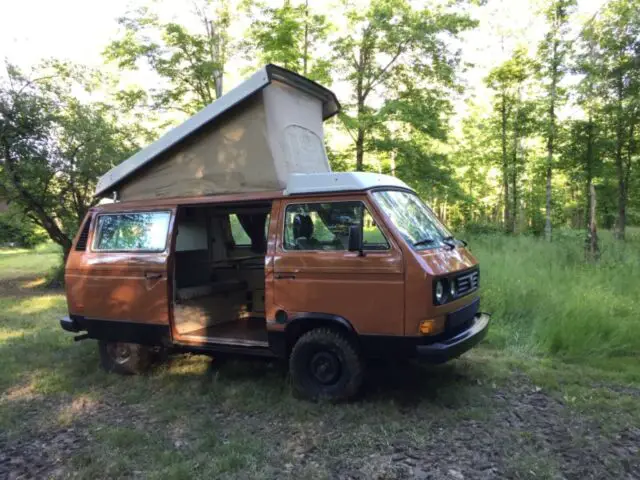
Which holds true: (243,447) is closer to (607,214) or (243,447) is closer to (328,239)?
(328,239)

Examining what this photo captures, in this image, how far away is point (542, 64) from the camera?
1894 cm

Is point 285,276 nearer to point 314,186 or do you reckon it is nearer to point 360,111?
point 314,186

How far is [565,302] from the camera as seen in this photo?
755cm

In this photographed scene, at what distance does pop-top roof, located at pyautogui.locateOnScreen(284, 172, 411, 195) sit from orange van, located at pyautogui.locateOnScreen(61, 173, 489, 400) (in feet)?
0.05

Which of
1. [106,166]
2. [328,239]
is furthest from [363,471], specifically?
[106,166]

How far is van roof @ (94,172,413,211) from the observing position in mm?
4957

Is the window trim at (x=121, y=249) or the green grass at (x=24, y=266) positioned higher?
the window trim at (x=121, y=249)

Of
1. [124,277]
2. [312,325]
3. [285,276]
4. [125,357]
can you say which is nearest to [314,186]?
[285,276]

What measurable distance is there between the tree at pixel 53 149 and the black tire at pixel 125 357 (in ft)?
23.7

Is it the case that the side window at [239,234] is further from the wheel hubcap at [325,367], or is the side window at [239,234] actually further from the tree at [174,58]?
the tree at [174,58]

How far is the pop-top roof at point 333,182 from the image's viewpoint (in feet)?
16.2

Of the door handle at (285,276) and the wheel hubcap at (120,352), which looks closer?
the door handle at (285,276)

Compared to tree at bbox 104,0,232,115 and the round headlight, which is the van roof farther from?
tree at bbox 104,0,232,115

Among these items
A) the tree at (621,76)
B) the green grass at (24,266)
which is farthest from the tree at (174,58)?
the tree at (621,76)
